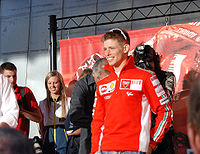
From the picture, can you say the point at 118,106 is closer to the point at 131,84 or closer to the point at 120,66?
the point at 131,84

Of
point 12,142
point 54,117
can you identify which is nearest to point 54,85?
point 54,117

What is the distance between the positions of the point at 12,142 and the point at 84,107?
255 centimetres

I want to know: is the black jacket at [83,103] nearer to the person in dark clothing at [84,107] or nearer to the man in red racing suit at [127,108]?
the person in dark clothing at [84,107]

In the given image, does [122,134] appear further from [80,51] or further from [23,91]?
[80,51]

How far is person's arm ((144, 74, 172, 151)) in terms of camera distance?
9.37ft

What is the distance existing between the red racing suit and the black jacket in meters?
0.50

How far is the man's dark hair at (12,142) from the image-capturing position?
101 cm

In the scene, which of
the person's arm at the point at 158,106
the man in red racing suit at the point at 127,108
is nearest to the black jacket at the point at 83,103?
the man in red racing suit at the point at 127,108

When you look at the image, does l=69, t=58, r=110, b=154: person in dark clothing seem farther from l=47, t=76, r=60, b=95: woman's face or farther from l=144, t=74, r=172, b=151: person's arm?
l=47, t=76, r=60, b=95: woman's face

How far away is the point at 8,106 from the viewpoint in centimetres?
292

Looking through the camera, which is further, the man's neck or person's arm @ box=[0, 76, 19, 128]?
the man's neck

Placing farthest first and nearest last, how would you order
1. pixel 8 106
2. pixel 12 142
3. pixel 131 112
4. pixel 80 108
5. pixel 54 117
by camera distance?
pixel 54 117
pixel 80 108
pixel 8 106
pixel 131 112
pixel 12 142

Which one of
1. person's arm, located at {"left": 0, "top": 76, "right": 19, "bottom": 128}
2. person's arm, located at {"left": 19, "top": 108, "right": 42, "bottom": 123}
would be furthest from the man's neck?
person's arm, located at {"left": 19, "top": 108, "right": 42, "bottom": 123}

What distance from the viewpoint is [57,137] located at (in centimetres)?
440
